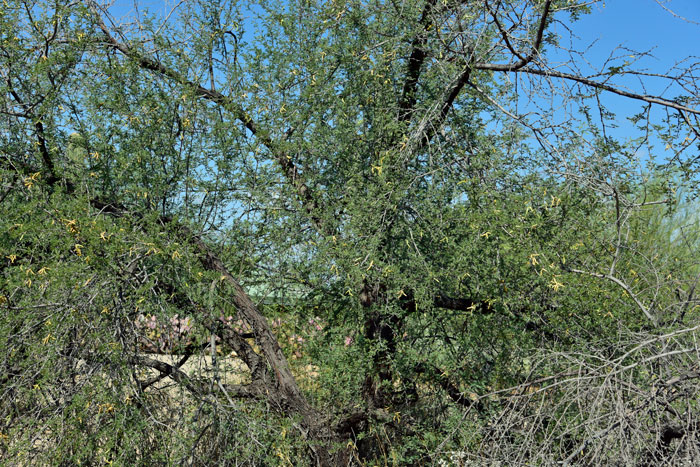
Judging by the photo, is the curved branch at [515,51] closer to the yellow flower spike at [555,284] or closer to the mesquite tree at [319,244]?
the mesquite tree at [319,244]

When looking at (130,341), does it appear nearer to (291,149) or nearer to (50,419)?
(50,419)

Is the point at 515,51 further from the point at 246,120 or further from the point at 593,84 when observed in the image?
the point at 246,120

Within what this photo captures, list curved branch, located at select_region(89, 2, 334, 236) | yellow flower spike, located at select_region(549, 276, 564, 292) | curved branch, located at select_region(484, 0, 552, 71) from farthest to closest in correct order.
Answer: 1. curved branch, located at select_region(89, 2, 334, 236)
2. curved branch, located at select_region(484, 0, 552, 71)
3. yellow flower spike, located at select_region(549, 276, 564, 292)

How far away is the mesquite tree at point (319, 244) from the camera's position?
12.6 ft

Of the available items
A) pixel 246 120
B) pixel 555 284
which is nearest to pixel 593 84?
pixel 555 284

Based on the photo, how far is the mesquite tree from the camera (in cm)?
385

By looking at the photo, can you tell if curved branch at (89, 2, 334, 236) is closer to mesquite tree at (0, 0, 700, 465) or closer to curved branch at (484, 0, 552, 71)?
mesquite tree at (0, 0, 700, 465)

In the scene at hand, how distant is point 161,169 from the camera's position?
465 cm

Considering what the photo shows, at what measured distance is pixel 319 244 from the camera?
4469 millimetres

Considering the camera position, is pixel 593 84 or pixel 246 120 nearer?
pixel 593 84

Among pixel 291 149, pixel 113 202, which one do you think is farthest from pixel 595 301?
pixel 113 202

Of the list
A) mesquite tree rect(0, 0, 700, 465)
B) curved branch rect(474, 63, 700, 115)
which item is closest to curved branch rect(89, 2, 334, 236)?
mesquite tree rect(0, 0, 700, 465)

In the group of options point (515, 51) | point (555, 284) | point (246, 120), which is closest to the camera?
point (555, 284)

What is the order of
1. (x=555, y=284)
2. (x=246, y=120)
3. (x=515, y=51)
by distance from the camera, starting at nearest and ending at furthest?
(x=555, y=284) < (x=515, y=51) < (x=246, y=120)
